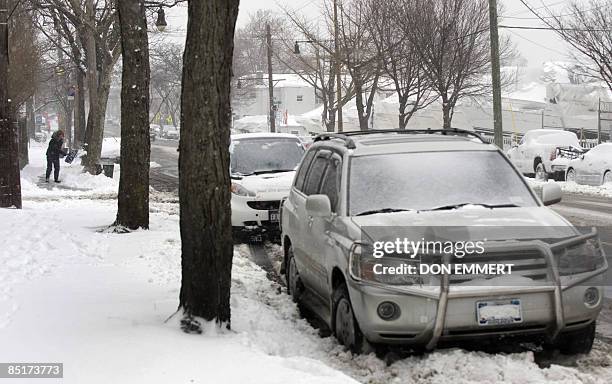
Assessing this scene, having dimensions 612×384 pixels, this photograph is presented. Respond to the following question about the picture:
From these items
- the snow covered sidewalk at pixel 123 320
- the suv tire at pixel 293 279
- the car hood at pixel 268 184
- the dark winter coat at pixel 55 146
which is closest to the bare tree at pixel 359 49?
the dark winter coat at pixel 55 146

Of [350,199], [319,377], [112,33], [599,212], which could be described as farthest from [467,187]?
[112,33]

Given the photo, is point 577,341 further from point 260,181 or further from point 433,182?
point 260,181

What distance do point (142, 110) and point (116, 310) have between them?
16.6ft

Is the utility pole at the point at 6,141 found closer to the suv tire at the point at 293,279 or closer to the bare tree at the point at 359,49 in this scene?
the suv tire at the point at 293,279

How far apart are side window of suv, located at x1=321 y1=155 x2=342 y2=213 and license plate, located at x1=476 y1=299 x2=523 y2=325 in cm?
152

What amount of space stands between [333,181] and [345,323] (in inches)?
54.3

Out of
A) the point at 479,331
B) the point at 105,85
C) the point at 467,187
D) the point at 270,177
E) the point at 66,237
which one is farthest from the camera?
the point at 105,85

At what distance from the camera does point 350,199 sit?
5734 mm

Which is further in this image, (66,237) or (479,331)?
(66,237)

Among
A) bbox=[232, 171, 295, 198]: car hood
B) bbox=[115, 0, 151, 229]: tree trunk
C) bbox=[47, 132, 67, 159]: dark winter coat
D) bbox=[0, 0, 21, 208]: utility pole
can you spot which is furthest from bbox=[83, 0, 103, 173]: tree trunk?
bbox=[232, 171, 295, 198]: car hood

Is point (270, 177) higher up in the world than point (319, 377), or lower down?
higher up

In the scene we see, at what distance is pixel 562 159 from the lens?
23859 millimetres

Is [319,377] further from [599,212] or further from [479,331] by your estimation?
[599,212]

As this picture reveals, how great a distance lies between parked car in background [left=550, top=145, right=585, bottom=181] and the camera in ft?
77.6
